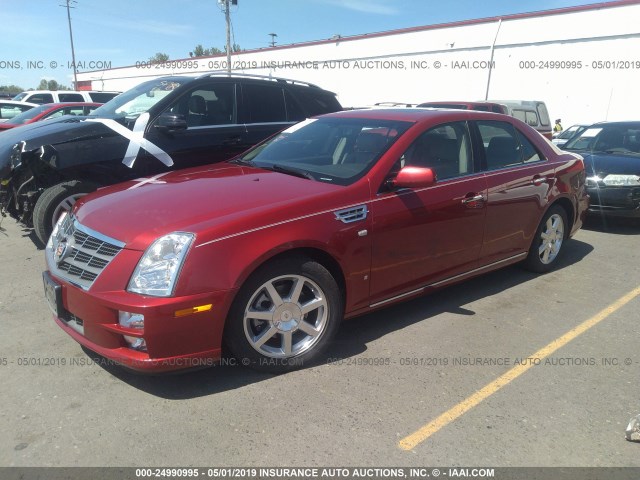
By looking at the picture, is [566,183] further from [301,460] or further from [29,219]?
[29,219]

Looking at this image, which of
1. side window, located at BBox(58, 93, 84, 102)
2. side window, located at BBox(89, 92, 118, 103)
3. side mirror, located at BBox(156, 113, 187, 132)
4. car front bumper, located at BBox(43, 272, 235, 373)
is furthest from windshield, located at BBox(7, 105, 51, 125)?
car front bumper, located at BBox(43, 272, 235, 373)

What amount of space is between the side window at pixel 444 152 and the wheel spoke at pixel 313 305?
1.21 metres

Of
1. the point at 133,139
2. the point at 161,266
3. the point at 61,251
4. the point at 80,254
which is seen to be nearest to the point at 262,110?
the point at 133,139

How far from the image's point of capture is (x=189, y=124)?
603cm

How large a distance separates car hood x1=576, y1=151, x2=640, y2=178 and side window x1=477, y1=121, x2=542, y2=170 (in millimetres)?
2995

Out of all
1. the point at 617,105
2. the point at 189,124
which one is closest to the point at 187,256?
the point at 189,124

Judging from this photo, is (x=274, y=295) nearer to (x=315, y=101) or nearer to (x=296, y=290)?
(x=296, y=290)

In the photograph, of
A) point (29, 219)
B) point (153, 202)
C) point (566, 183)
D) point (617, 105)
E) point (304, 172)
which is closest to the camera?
point (153, 202)

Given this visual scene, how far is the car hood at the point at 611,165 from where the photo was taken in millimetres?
7254

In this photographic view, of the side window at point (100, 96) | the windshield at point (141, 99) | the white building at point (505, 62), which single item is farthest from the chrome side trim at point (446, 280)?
the white building at point (505, 62)

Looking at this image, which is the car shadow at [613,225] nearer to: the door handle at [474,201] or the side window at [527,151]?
the side window at [527,151]

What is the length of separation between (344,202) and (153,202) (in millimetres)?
1219

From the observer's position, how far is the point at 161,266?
2.78 metres

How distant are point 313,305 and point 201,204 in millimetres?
946
